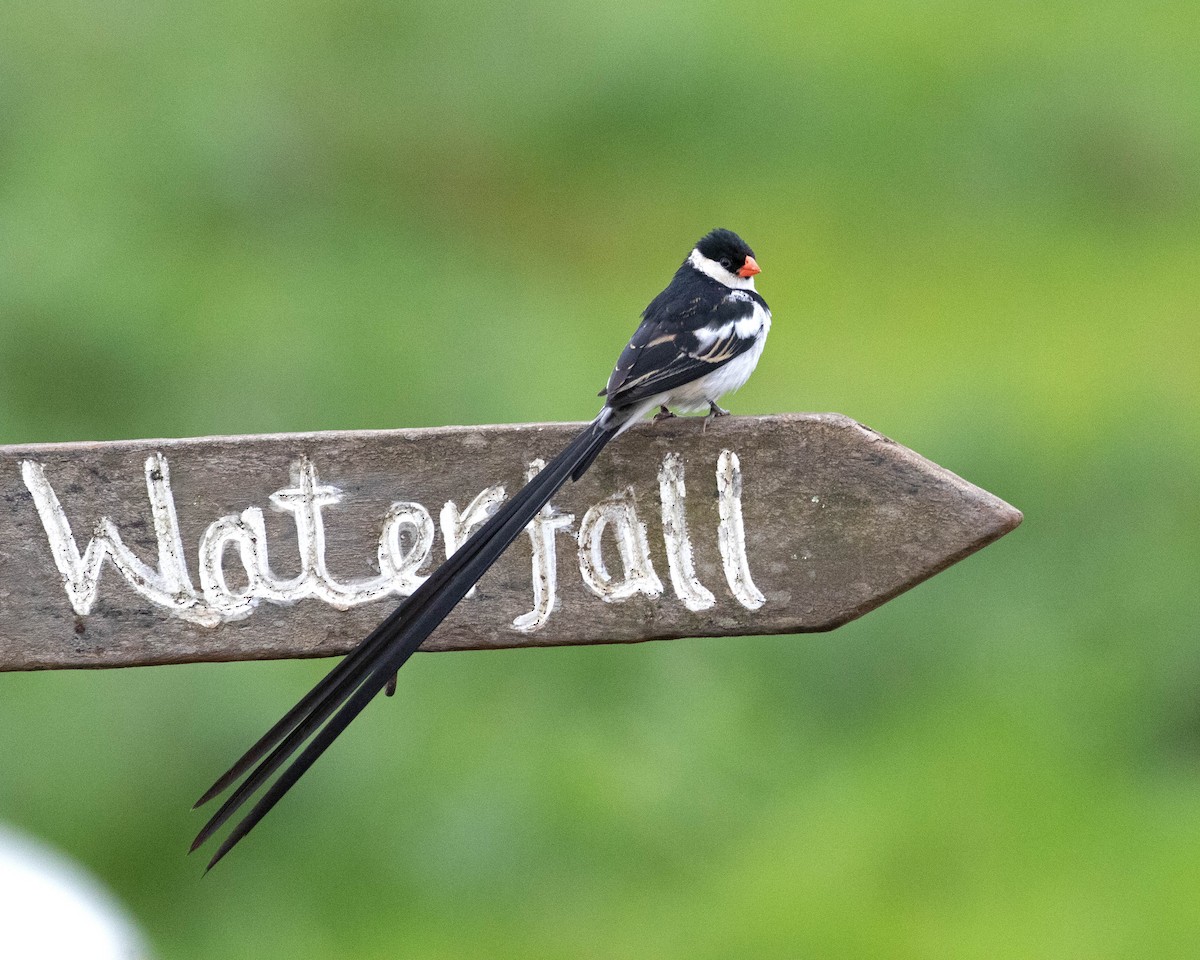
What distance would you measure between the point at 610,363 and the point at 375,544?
2700 millimetres

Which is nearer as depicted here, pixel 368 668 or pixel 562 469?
pixel 368 668

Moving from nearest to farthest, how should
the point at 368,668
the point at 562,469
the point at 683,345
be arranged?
the point at 368,668 < the point at 562,469 < the point at 683,345

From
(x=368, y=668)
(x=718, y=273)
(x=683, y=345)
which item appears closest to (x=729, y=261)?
(x=718, y=273)

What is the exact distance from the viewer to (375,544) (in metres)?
2.09

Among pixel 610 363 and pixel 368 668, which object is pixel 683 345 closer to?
pixel 368 668

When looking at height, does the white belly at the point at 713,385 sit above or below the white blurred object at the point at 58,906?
above

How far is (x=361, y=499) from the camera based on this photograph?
209 centimetres

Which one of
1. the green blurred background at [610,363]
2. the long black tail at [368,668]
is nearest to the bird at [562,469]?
the long black tail at [368,668]

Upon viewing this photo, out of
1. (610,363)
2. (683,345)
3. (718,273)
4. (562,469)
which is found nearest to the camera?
(562,469)

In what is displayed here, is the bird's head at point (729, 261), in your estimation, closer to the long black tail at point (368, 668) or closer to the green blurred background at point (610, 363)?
the green blurred background at point (610, 363)

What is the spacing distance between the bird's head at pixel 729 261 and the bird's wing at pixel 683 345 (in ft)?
0.92

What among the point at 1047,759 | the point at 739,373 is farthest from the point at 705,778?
the point at 739,373

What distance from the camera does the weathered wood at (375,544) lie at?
2.08 m

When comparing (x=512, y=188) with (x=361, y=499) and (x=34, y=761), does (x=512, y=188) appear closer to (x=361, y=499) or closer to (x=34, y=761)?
(x=34, y=761)
